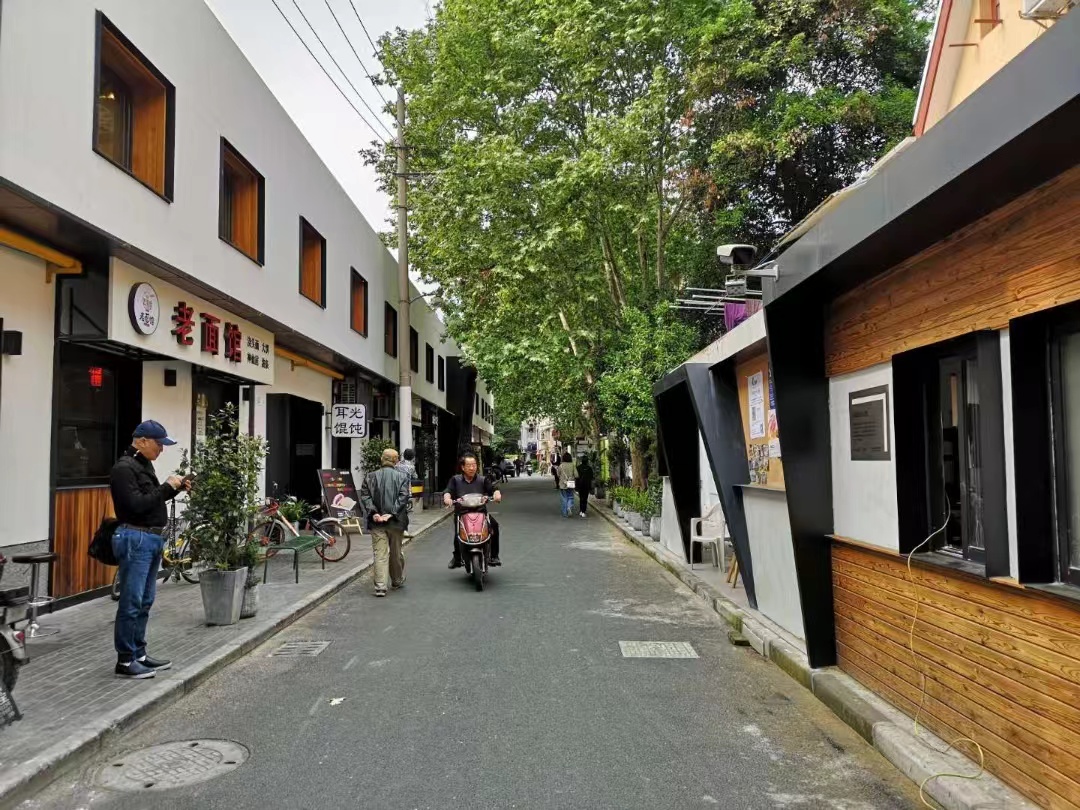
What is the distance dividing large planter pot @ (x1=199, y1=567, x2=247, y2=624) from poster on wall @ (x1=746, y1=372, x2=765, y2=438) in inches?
218

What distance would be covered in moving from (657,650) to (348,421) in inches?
472

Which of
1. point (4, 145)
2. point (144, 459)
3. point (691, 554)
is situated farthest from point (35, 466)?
point (691, 554)

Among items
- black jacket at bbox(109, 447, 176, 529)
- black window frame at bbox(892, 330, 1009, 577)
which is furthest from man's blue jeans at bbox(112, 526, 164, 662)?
black window frame at bbox(892, 330, 1009, 577)

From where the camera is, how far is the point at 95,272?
8.55 metres

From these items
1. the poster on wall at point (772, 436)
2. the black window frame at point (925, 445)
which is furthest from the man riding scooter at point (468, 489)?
the black window frame at point (925, 445)

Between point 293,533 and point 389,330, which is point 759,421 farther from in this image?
point 389,330

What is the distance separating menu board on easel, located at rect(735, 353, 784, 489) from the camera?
26.4 feet

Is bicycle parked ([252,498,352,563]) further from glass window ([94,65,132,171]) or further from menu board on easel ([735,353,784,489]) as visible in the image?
menu board on easel ([735,353,784,489])

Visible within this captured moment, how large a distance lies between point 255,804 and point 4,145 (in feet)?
18.1

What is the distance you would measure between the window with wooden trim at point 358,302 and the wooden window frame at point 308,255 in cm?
252

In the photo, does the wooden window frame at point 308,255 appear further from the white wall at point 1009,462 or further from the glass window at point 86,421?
the white wall at point 1009,462

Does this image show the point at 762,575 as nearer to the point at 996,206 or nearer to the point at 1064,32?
the point at 996,206

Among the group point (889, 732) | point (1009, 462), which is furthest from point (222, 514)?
point (1009, 462)

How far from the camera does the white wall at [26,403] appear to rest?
745 centimetres
